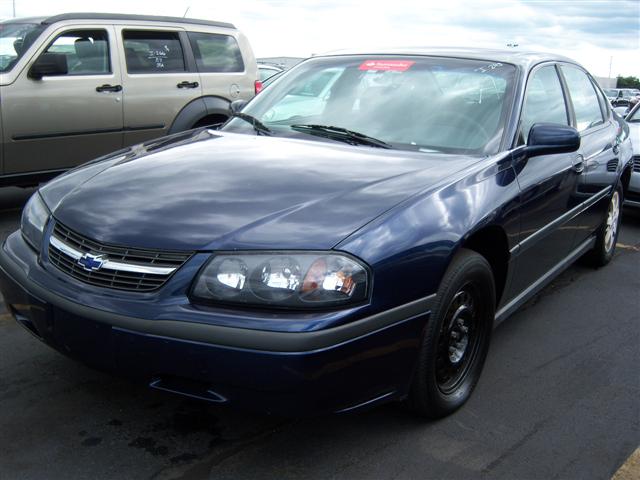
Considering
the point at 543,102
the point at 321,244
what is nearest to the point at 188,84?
the point at 543,102

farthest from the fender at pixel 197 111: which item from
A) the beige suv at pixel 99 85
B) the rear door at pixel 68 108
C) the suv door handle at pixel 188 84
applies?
the rear door at pixel 68 108

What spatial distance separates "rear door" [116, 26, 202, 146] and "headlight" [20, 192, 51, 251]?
4023mm

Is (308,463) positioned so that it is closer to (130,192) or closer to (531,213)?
(130,192)

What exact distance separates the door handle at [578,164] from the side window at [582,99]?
357 mm

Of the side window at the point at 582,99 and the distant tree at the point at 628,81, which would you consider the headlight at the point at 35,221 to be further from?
the distant tree at the point at 628,81

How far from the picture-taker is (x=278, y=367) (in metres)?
2.32

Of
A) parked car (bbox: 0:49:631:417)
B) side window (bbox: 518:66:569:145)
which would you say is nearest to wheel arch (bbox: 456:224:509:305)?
parked car (bbox: 0:49:631:417)

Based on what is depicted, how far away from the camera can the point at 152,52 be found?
7.51 meters

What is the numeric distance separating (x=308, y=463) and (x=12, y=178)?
15.6 feet

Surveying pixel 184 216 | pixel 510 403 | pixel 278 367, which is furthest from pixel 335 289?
pixel 510 403

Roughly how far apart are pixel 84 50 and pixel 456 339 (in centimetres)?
528

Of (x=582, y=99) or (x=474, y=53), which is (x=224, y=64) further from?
(x=474, y=53)

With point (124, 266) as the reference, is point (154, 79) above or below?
above

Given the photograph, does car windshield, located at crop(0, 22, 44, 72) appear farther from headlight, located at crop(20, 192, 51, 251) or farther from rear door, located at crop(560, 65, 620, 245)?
rear door, located at crop(560, 65, 620, 245)
